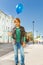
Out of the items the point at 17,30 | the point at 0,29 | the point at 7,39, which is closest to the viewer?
the point at 17,30

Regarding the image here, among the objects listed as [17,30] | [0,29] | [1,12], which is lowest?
[17,30]

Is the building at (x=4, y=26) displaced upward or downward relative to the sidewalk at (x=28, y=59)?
upward

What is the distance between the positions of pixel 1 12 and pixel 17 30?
88319 millimetres

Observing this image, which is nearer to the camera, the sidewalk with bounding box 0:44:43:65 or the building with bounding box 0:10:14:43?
the sidewalk with bounding box 0:44:43:65

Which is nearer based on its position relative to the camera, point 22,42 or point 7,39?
point 22,42

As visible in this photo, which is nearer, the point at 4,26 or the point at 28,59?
the point at 28,59

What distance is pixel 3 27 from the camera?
93.8 metres

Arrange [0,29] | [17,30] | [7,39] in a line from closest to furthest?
[17,30], [0,29], [7,39]

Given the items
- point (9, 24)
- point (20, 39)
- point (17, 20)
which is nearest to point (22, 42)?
point (20, 39)

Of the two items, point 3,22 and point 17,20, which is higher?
point 3,22

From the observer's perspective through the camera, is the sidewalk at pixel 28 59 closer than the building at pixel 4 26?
Yes

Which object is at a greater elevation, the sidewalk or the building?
the building

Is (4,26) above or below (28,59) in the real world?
above

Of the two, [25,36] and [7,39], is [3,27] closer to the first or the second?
[7,39]
